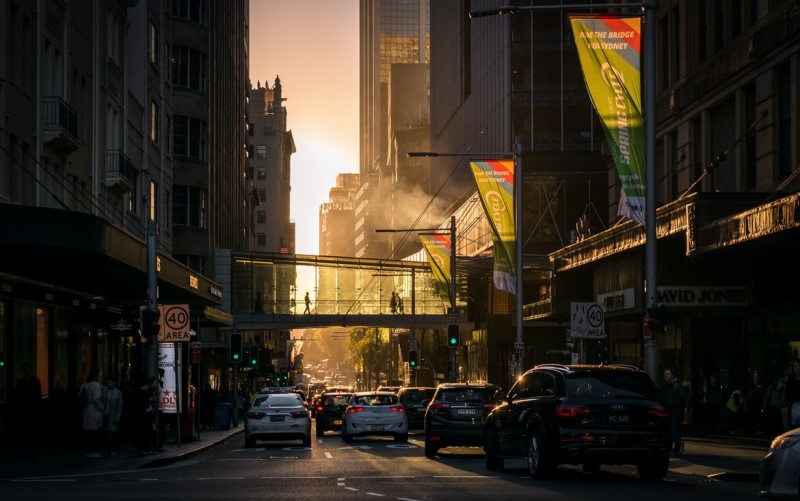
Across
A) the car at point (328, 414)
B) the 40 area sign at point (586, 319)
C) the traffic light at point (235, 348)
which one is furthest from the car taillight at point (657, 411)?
the traffic light at point (235, 348)

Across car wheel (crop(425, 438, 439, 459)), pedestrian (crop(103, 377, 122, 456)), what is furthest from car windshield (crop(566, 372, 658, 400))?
pedestrian (crop(103, 377, 122, 456))

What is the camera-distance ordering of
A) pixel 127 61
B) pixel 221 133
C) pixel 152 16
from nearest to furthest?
1. pixel 127 61
2. pixel 152 16
3. pixel 221 133

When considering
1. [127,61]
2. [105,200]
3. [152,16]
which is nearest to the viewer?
[105,200]

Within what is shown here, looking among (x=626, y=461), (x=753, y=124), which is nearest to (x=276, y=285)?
(x=753, y=124)

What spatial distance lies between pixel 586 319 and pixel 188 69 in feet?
142

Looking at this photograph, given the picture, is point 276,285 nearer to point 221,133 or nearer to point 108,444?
point 221,133

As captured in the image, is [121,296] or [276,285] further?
[276,285]

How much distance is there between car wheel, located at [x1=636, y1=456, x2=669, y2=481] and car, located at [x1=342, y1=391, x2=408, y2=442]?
1681 centimetres

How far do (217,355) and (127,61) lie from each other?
37.2 meters

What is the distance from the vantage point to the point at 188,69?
69250 mm

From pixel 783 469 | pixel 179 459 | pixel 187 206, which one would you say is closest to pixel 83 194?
pixel 179 459

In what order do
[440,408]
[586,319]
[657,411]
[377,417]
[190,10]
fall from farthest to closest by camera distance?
[190,10]
[377,417]
[586,319]
[440,408]
[657,411]

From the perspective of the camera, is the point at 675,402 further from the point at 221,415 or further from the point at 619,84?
the point at 221,415

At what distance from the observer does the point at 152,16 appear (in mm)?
54469
